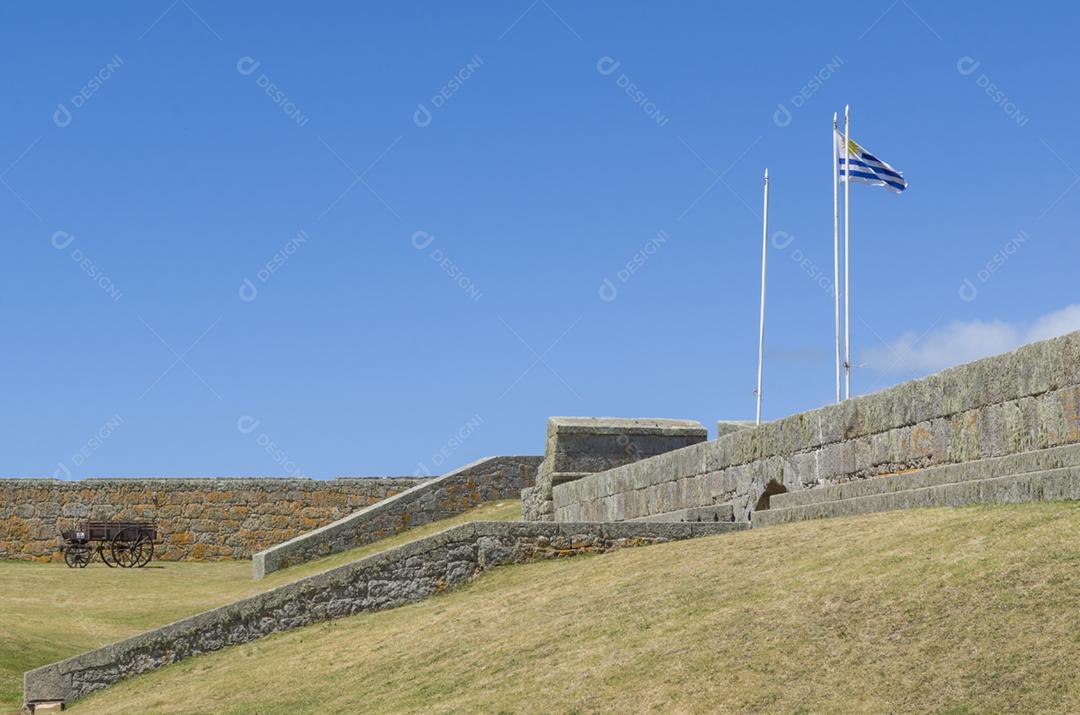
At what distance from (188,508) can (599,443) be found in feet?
36.2

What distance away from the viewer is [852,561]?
10.0m

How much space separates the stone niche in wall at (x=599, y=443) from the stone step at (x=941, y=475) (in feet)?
27.5

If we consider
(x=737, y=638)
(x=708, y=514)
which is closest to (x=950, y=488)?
(x=737, y=638)

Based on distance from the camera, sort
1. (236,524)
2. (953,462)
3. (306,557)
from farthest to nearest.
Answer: (236,524), (306,557), (953,462)

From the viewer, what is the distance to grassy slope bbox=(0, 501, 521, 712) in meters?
16.5

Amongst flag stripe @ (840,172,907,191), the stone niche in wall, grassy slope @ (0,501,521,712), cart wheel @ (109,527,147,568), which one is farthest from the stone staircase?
cart wheel @ (109,527,147,568)

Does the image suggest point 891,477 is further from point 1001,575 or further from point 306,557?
point 306,557

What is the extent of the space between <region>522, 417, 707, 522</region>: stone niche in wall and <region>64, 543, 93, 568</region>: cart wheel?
31.2ft

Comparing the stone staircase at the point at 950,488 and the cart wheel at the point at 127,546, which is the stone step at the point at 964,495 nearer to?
the stone staircase at the point at 950,488

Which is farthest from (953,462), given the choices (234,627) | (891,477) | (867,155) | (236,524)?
(236,524)

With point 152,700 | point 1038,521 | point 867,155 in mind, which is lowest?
point 152,700

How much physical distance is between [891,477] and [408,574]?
5079 mm

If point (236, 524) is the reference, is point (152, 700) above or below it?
below

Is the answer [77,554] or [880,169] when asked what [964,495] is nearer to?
[880,169]
